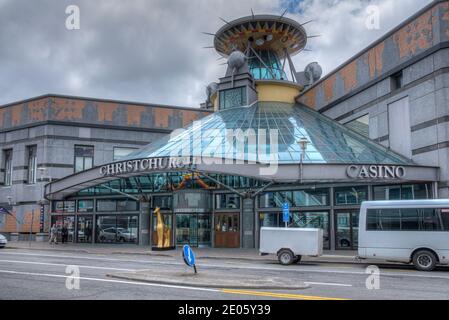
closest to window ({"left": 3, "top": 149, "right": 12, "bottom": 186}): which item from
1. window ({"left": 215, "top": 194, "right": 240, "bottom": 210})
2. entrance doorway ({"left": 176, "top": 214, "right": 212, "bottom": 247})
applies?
entrance doorway ({"left": 176, "top": 214, "right": 212, "bottom": 247})

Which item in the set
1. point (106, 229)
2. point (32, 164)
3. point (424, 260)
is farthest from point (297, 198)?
point (32, 164)

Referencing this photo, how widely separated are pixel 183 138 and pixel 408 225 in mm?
19041

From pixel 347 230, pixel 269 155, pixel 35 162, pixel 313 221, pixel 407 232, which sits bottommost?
pixel 347 230

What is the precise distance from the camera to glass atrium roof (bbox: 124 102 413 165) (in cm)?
2858

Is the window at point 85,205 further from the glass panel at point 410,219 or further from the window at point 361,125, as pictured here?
the glass panel at point 410,219

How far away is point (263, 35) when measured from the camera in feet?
148

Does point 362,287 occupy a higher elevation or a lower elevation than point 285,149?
lower

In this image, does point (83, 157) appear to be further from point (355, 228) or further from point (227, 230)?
A: point (355, 228)

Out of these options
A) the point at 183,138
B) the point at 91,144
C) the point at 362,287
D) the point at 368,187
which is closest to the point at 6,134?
the point at 91,144

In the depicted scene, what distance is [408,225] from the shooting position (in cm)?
2027

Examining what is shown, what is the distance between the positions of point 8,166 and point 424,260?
4116 centimetres

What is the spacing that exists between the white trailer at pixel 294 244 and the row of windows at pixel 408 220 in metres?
2.46

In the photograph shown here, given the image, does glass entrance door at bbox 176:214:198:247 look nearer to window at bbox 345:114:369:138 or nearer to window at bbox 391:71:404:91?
window at bbox 345:114:369:138

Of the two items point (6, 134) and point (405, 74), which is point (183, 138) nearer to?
point (405, 74)
